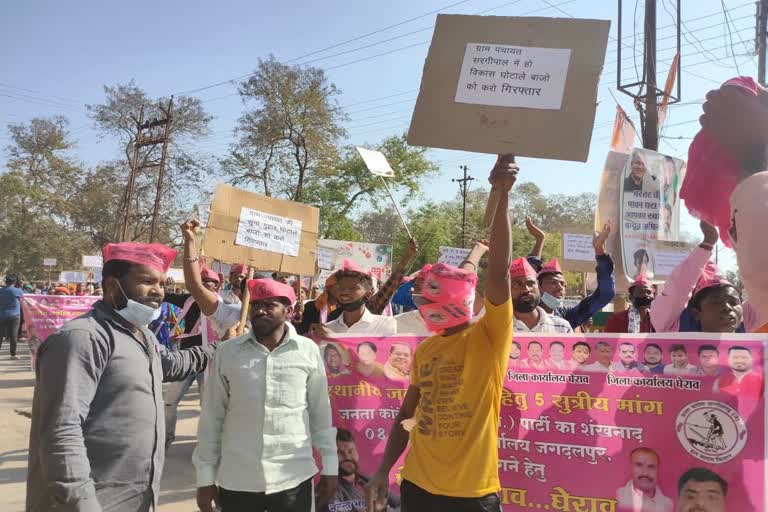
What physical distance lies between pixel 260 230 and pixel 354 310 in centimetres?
136

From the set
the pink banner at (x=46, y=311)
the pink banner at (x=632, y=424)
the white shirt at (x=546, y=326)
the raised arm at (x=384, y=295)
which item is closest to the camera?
the pink banner at (x=632, y=424)

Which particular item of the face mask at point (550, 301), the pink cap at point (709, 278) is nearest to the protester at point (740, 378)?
the pink cap at point (709, 278)

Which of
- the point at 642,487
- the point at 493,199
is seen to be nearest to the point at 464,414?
the point at 493,199

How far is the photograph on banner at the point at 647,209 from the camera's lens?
16.8ft

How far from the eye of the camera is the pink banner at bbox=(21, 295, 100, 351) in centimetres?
974

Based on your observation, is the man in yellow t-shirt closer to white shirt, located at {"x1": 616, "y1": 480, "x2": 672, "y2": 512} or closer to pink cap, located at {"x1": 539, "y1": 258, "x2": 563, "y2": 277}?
white shirt, located at {"x1": 616, "y1": 480, "x2": 672, "y2": 512}

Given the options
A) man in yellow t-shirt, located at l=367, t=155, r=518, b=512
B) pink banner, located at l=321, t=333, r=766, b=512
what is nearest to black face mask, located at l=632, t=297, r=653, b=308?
pink banner, located at l=321, t=333, r=766, b=512

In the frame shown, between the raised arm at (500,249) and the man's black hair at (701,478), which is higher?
the raised arm at (500,249)

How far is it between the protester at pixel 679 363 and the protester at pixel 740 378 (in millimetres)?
134

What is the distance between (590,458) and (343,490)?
150cm

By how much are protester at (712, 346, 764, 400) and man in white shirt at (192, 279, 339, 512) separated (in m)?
1.98

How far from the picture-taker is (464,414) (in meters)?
2.63

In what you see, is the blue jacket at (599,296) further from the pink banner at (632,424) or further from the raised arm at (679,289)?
the pink banner at (632,424)

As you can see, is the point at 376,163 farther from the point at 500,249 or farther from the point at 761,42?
the point at 761,42
